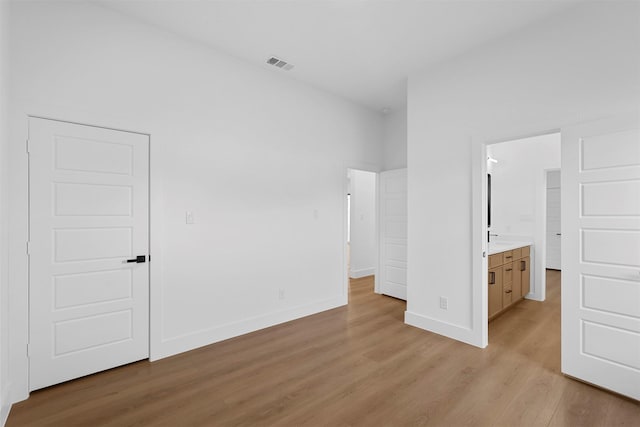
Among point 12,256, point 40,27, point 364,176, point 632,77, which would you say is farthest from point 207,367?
point 364,176

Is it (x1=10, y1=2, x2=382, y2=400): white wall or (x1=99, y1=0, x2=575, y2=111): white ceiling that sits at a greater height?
(x1=99, y1=0, x2=575, y2=111): white ceiling

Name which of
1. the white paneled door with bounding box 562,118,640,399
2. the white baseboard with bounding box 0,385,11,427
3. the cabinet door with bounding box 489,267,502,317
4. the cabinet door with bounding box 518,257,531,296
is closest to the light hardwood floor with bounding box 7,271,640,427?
the white baseboard with bounding box 0,385,11,427

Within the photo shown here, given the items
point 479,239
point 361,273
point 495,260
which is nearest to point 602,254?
point 479,239

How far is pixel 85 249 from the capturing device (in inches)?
95.4

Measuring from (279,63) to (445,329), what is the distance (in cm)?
358

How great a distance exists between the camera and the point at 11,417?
194 centimetres

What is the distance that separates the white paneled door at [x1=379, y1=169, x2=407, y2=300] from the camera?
4594 millimetres

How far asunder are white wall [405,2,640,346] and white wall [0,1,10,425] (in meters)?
3.61

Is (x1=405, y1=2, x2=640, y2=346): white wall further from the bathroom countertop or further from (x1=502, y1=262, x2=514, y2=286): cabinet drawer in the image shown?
(x1=502, y1=262, x2=514, y2=286): cabinet drawer

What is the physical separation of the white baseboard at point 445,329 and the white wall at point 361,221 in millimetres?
2559

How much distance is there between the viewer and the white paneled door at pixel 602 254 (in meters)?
2.11

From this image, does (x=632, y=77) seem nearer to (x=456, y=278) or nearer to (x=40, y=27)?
(x=456, y=278)

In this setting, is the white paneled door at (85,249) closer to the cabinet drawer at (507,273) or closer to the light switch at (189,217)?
the light switch at (189,217)

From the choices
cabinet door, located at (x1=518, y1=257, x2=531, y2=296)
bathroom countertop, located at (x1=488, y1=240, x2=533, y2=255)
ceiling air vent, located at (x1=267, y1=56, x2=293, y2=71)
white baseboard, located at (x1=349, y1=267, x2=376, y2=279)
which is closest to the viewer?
ceiling air vent, located at (x1=267, y1=56, x2=293, y2=71)
